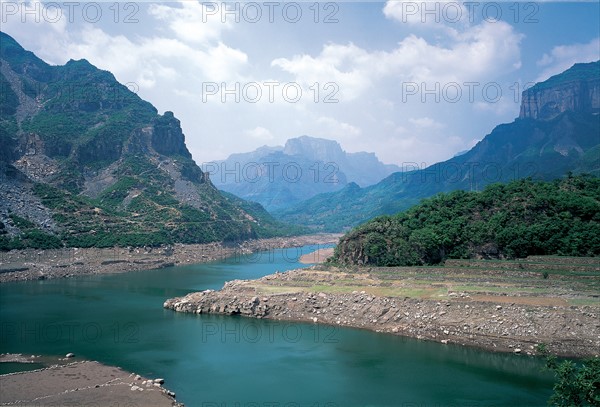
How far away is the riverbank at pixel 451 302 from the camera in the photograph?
96.4ft

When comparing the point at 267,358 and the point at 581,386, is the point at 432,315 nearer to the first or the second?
the point at 267,358

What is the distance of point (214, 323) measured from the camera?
123 feet

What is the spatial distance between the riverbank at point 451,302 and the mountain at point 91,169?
1592 inches

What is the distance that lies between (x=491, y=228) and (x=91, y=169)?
89650mm

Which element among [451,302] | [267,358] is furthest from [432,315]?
[267,358]

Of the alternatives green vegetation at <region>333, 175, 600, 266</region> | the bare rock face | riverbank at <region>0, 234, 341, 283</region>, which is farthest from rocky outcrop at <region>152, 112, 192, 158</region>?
the bare rock face

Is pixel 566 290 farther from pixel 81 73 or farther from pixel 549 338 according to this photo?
Result: pixel 81 73

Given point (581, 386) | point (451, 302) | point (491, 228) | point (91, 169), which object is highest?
point (91, 169)

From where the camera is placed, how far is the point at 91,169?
107 meters

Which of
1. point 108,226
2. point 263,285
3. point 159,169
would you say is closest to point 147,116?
point 159,169

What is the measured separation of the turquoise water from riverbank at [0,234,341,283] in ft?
51.1

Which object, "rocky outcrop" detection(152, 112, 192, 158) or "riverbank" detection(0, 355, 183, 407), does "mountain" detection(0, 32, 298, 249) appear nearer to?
"rocky outcrop" detection(152, 112, 192, 158)

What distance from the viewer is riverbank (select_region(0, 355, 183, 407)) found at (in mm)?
22062

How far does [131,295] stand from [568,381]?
1697 inches
